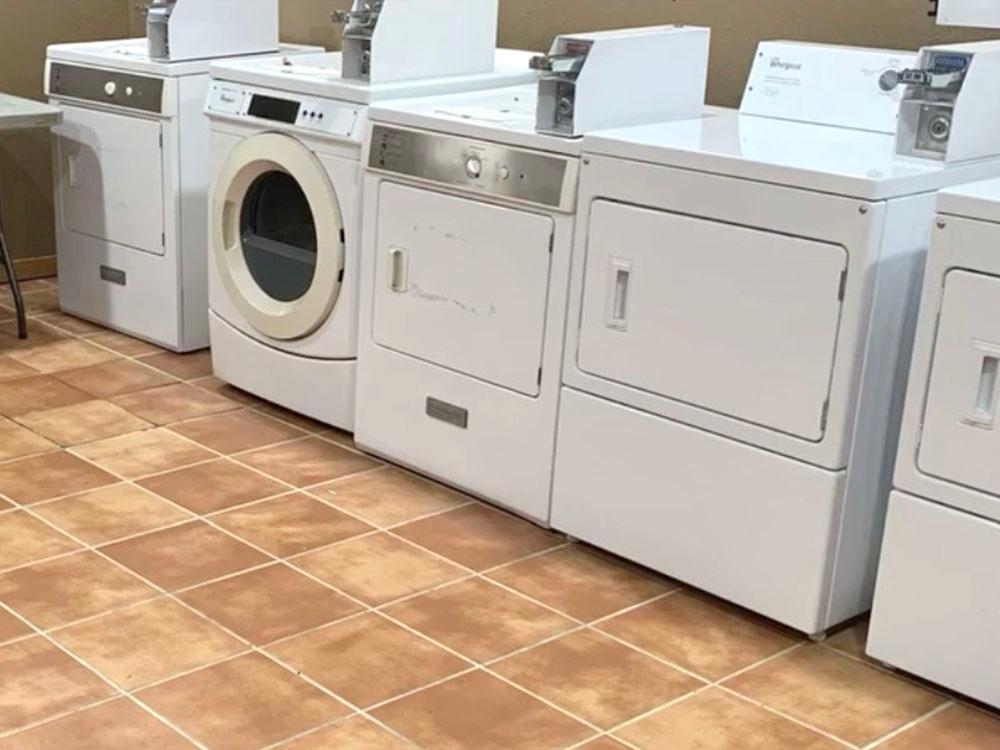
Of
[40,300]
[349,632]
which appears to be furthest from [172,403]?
[349,632]

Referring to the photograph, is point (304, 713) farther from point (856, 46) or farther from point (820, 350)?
point (856, 46)

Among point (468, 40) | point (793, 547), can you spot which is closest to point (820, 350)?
point (793, 547)

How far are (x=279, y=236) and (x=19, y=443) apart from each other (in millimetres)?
887

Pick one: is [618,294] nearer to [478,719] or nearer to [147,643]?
[478,719]

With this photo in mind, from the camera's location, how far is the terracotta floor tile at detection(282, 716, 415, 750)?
228 centimetres

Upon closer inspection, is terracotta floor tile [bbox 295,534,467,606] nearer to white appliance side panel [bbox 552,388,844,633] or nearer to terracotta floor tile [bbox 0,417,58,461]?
white appliance side panel [bbox 552,388,844,633]

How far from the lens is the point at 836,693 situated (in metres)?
2.52

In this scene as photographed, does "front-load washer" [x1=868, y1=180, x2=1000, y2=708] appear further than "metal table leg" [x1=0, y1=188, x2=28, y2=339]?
No

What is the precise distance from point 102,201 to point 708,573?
251 centimetres

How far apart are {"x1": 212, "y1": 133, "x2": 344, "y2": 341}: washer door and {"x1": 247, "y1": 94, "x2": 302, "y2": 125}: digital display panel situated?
51 mm

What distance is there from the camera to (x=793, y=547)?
2.63m

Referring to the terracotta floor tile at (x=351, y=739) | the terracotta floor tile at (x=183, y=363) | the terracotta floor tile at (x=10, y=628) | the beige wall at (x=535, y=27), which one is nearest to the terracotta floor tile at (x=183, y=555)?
the terracotta floor tile at (x=10, y=628)

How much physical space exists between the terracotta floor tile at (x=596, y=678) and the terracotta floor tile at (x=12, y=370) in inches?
84.8

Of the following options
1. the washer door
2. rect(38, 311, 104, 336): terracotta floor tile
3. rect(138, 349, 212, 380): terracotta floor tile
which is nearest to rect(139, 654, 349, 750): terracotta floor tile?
the washer door
